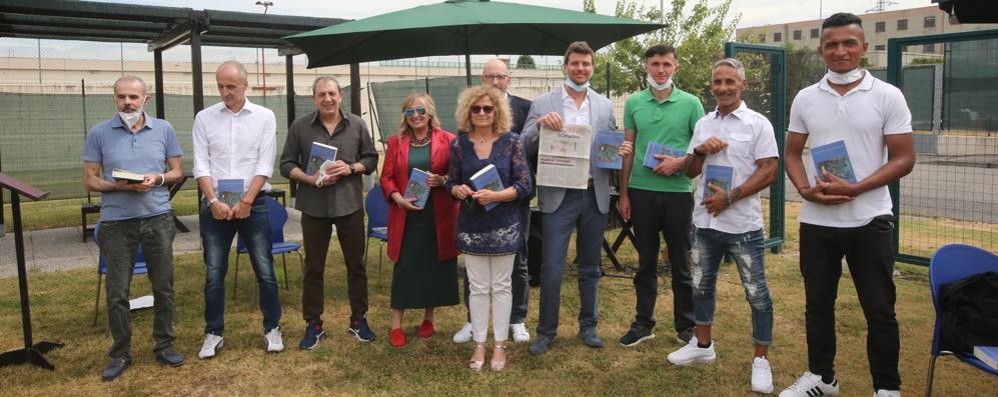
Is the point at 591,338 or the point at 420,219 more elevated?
the point at 420,219

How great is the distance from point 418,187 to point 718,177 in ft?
5.69

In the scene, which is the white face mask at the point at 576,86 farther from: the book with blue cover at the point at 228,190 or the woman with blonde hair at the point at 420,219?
the book with blue cover at the point at 228,190

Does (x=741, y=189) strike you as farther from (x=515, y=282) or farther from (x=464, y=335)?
(x=464, y=335)

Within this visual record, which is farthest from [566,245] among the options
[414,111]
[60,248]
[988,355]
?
[60,248]

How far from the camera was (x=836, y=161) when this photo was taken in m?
3.20

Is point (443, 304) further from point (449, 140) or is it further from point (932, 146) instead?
point (932, 146)

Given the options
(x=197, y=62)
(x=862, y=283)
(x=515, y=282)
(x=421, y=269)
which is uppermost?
(x=197, y=62)

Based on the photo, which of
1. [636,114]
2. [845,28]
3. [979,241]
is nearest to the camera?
[845,28]

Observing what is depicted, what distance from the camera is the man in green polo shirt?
425 cm

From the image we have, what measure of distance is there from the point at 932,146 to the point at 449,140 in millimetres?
5016

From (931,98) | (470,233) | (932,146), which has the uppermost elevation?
(931,98)

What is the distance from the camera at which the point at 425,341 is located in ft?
15.4

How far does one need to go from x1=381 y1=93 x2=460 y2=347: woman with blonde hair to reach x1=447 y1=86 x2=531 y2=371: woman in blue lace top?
12.5 inches

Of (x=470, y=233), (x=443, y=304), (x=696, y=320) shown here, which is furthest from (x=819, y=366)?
(x=443, y=304)
